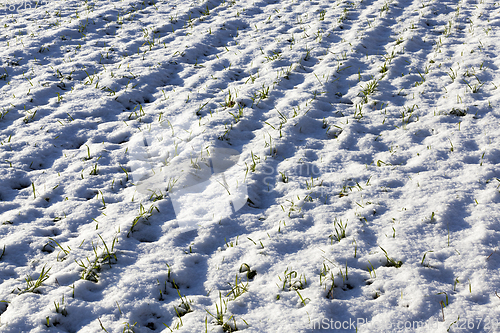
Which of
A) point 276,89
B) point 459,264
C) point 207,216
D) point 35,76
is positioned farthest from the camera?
point 35,76

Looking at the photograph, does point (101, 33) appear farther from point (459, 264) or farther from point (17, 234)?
point (459, 264)

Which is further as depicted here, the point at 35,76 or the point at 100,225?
the point at 35,76

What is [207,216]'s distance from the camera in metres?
2.76

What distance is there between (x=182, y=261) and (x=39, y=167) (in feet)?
6.22

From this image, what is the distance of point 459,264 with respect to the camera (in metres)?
2.17

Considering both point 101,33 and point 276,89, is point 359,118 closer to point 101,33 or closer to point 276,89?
point 276,89

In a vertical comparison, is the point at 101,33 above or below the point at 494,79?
above

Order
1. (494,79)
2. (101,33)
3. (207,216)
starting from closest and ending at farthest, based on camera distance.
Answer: (207,216) < (494,79) < (101,33)

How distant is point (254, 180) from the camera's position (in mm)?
3080

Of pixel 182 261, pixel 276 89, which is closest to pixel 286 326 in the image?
pixel 182 261

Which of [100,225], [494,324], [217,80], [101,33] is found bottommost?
[494,324]

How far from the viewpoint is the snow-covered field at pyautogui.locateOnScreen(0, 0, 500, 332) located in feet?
6.74

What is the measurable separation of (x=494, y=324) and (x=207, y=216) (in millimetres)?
1950

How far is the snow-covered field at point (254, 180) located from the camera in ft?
6.74
